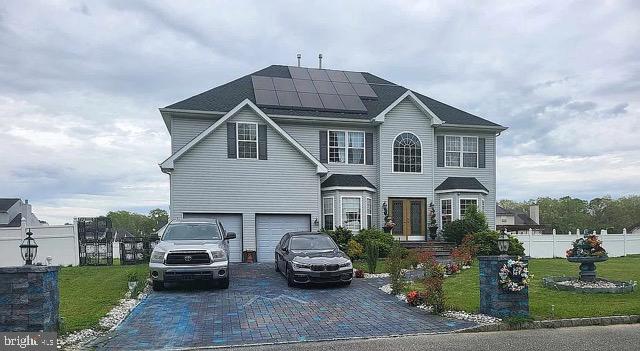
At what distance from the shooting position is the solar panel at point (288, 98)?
23422 mm

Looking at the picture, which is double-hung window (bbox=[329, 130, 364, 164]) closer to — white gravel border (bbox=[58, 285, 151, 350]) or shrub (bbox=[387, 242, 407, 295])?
shrub (bbox=[387, 242, 407, 295])

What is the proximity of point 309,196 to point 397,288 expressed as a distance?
383 inches

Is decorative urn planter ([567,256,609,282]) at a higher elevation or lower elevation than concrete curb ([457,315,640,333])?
higher

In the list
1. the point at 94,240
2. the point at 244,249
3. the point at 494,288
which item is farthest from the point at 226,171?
the point at 494,288

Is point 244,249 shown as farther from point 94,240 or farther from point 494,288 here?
point 494,288

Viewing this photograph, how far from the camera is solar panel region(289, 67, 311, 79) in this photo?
26891 mm

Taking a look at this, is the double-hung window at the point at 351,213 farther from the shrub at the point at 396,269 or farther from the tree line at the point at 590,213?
the tree line at the point at 590,213

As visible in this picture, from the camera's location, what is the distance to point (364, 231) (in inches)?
803

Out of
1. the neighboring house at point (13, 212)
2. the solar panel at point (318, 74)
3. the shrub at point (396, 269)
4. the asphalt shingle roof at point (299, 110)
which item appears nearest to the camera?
the shrub at point (396, 269)

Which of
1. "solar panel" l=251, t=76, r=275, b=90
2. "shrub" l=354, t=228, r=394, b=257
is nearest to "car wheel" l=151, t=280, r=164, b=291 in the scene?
"shrub" l=354, t=228, r=394, b=257

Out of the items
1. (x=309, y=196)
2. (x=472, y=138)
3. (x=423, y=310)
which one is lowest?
(x=423, y=310)

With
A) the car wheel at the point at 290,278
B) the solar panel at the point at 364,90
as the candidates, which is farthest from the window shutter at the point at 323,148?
the car wheel at the point at 290,278

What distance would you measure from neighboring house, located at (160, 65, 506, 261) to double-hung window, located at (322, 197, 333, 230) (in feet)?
0.15

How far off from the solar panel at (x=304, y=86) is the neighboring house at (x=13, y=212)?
36410 millimetres
